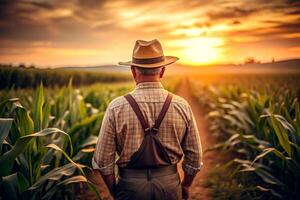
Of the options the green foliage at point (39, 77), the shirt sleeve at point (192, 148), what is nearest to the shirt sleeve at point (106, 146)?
the shirt sleeve at point (192, 148)

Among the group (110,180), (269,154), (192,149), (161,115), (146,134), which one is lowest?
(269,154)

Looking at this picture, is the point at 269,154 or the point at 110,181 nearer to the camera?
the point at 110,181

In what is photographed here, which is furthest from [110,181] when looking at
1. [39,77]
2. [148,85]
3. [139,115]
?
[39,77]

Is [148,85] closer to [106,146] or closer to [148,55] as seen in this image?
[148,55]

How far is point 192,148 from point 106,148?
664mm

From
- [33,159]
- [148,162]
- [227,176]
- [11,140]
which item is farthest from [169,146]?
[227,176]

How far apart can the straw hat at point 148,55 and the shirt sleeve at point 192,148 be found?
427 millimetres

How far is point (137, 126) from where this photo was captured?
93.5 inches

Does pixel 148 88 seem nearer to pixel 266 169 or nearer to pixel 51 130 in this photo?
pixel 51 130

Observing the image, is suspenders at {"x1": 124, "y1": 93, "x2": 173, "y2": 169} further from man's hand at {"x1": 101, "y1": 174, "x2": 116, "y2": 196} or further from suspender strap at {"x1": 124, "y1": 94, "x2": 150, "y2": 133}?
man's hand at {"x1": 101, "y1": 174, "x2": 116, "y2": 196}

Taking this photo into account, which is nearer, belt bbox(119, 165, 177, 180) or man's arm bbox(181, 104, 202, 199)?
belt bbox(119, 165, 177, 180)

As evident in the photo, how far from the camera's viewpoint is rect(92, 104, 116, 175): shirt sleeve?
245 centimetres

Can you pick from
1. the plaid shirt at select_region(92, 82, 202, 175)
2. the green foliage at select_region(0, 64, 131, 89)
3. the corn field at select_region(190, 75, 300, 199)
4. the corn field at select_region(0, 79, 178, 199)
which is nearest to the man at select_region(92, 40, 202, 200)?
the plaid shirt at select_region(92, 82, 202, 175)

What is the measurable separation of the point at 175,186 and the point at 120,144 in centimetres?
52
